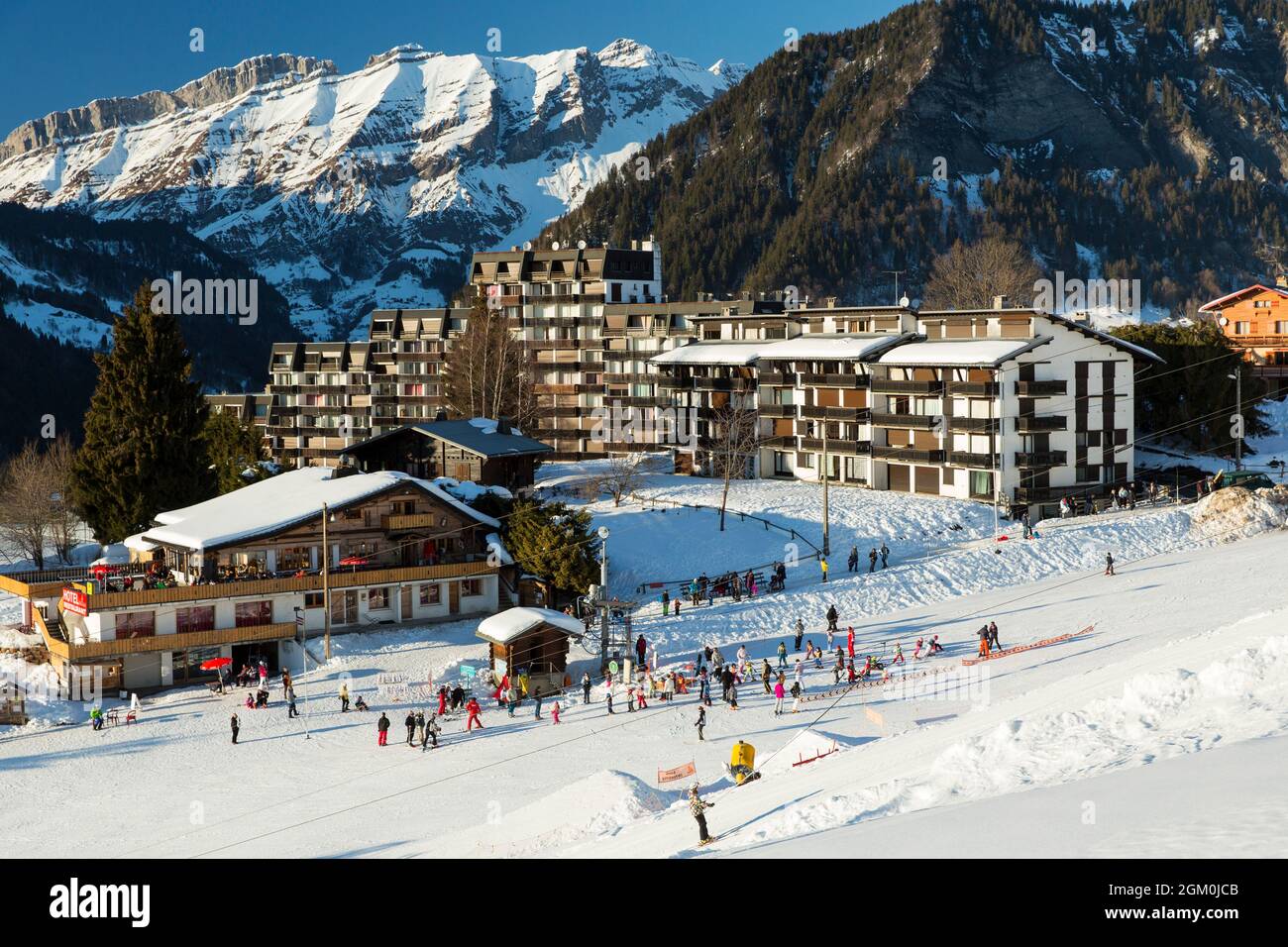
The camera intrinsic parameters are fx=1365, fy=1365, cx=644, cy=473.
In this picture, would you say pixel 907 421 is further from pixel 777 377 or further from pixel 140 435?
pixel 140 435

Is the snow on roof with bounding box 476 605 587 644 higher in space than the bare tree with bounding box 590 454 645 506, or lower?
lower

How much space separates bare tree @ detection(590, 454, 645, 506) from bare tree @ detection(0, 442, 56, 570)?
33.3 m

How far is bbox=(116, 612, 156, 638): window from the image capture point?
55875 mm

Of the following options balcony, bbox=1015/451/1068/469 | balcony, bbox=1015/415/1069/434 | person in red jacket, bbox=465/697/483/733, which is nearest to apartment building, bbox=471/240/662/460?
balcony, bbox=1015/415/1069/434

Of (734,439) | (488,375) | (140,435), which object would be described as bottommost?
(734,439)

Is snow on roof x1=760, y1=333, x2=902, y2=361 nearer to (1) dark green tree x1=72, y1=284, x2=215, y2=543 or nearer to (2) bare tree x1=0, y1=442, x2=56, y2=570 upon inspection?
(1) dark green tree x1=72, y1=284, x2=215, y2=543

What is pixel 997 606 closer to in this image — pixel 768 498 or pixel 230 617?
pixel 768 498

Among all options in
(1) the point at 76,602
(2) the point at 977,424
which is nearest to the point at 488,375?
(2) the point at 977,424

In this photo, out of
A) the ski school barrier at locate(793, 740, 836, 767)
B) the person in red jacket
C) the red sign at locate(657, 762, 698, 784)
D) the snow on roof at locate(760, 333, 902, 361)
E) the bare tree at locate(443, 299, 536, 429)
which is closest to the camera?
the ski school barrier at locate(793, 740, 836, 767)

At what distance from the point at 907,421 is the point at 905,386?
6.90 ft

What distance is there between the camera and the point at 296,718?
160 feet

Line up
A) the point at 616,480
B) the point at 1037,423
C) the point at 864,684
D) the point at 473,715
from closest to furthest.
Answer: the point at 473,715 → the point at 864,684 → the point at 1037,423 → the point at 616,480

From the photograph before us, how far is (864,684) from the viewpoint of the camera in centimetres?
4759

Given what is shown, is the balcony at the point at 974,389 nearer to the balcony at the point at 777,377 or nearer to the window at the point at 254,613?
the balcony at the point at 777,377
